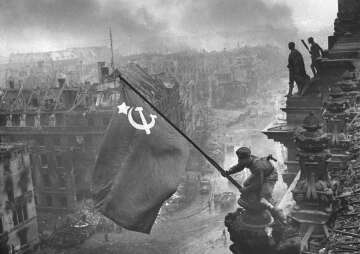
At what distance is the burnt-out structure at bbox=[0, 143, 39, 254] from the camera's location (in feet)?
119

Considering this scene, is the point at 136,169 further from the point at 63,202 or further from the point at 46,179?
the point at 46,179

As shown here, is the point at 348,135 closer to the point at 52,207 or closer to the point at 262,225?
the point at 262,225

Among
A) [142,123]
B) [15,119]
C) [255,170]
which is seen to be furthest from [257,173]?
[15,119]

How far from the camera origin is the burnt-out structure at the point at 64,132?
4875cm

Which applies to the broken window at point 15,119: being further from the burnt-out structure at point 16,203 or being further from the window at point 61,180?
the burnt-out structure at point 16,203

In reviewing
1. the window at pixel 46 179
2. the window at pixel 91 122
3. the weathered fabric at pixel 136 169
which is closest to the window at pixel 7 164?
the window at pixel 91 122

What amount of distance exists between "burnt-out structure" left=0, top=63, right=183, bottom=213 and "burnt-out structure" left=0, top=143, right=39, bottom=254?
9.57 m

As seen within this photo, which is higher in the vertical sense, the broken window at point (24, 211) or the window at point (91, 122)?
the window at point (91, 122)

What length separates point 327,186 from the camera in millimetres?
9719

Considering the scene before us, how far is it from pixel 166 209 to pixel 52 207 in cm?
1345

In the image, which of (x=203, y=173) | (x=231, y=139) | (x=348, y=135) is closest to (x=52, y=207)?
(x=203, y=173)

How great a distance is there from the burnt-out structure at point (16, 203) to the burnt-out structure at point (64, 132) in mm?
9573

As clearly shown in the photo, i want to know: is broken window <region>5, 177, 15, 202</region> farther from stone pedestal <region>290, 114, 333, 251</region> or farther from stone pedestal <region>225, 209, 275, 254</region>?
stone pedestal <region>225, 209, 275, 254</region>

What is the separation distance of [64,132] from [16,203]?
1308 centimetres
